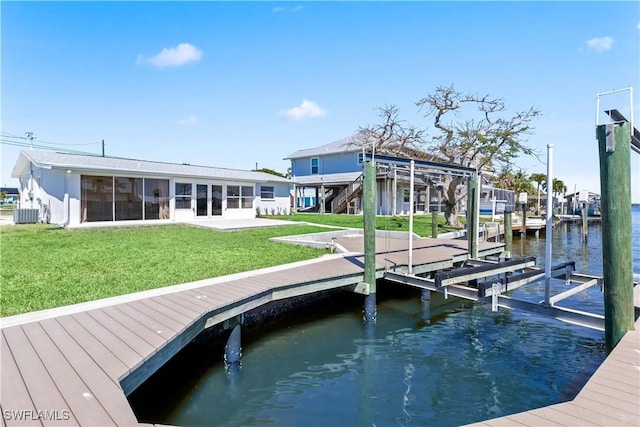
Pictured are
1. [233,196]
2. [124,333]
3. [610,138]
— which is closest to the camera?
[124,333]

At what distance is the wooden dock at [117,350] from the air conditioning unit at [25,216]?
622 inches

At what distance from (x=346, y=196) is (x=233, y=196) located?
10.7 metres

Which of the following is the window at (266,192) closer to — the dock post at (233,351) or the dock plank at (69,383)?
the dock post at (233,351)

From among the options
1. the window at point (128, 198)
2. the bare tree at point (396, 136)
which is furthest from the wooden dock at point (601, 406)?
the bare tree at point (396, 136)

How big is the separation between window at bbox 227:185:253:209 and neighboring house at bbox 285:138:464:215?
7076 mm

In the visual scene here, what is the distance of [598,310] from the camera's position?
8594 mm

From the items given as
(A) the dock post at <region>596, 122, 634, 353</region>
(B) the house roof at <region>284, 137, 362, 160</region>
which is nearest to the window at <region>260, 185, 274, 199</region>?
(B) the house roof at <region>284, 137, 362, 160</region>

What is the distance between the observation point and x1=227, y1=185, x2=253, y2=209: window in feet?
70.9

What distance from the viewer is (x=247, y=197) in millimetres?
22703

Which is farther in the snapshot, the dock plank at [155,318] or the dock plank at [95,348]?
the dock plank at [155,318]

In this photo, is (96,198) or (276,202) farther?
(276,202)

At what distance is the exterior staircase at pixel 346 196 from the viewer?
1116 inches

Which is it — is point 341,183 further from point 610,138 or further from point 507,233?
point 610,138

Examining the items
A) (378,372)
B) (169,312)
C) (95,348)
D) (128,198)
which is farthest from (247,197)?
(95,348)
